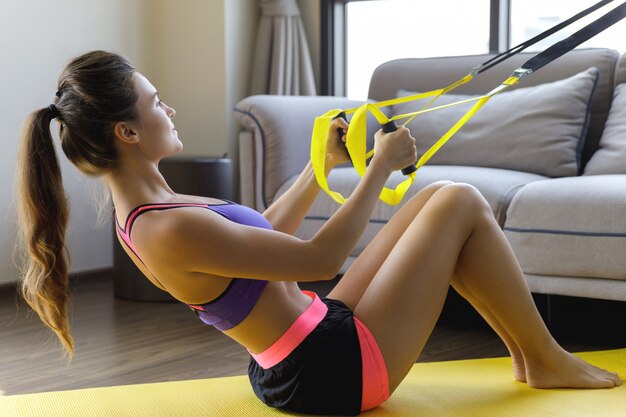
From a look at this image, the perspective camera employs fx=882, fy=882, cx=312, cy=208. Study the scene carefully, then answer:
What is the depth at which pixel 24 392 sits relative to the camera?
2229mm

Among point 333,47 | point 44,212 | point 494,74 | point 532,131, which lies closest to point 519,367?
point 44,212

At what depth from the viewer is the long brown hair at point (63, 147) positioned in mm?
1617

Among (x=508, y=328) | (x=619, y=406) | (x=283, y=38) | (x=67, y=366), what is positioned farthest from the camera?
(x=283, y=38)

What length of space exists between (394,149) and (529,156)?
1.62 meters

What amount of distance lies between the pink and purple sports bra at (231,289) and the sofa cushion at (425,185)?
1.20 meters

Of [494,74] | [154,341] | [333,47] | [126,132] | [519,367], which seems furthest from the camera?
[333,47]

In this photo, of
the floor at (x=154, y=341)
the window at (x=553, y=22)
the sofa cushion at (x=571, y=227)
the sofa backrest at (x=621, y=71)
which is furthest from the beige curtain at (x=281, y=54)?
the sofa cushion at (x=571, y=227)

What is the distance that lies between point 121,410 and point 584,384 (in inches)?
39.9

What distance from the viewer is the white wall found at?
3676 millimetres

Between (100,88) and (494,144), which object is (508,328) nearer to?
(100,88)

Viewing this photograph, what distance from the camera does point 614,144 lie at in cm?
305

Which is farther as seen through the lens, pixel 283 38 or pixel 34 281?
pixel 283 38

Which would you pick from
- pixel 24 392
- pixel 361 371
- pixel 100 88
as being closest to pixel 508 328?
pixel 361 371

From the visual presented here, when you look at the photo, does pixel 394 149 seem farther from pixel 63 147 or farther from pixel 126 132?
pixel 63 147
